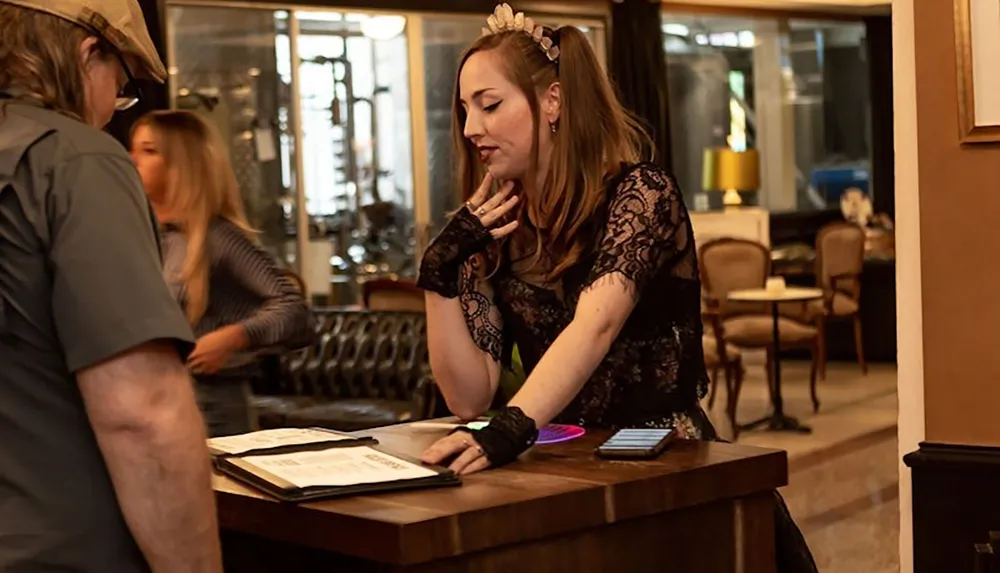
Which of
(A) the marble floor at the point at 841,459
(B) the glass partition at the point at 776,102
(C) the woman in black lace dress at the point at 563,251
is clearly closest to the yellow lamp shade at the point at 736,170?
(A) the marble floor at the point at 841,459

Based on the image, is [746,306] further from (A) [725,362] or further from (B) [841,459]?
(B) [841,459]

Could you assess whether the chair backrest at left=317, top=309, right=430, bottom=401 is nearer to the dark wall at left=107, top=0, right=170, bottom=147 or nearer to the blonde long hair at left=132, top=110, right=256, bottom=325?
the dark wall at left=107, top=0, right=170, bottom=147

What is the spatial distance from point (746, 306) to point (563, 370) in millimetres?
7478

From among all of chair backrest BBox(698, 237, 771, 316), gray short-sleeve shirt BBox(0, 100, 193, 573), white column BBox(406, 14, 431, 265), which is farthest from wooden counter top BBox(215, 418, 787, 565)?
white column BBox(406, 14, 431, 265)

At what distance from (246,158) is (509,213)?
7192 millimetres

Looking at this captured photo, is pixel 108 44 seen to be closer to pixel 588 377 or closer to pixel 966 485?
pixel 588 377

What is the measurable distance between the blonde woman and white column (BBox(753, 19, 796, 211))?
410 inches

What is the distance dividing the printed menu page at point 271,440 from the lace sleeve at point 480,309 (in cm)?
35

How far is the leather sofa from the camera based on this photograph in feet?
19.8

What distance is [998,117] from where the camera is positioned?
10.6 feet

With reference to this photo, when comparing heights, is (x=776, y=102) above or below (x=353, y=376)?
above

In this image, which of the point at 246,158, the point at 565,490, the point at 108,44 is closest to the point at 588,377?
the point at 565,490

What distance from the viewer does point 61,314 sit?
1.51m

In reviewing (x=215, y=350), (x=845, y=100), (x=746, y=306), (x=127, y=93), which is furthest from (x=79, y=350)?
(x=845, y=100)
